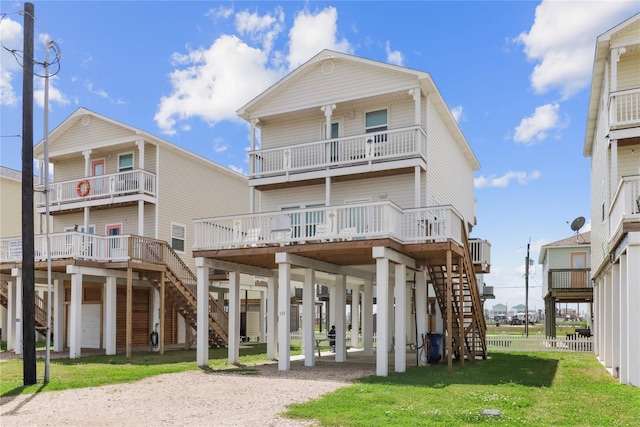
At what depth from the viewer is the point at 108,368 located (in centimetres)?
1836

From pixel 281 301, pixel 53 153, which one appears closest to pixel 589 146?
pixel 281 301

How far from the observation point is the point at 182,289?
25.4 metres

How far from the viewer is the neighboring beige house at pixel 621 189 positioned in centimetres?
1314

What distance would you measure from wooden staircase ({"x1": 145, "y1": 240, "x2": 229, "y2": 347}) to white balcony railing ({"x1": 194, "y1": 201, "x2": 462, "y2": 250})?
21.4 ft

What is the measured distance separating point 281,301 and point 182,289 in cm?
904

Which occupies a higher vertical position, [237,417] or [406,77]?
[406,77]

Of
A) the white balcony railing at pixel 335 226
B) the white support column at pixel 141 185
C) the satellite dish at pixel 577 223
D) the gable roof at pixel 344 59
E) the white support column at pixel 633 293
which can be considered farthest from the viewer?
the satellite dish at pixel 577 223

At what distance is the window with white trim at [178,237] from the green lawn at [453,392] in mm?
9214

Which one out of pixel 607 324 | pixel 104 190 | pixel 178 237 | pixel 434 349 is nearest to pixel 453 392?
pixel 434 349

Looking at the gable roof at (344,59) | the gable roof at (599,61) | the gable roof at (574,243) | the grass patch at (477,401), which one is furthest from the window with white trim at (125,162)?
the gable roof at (574,243)

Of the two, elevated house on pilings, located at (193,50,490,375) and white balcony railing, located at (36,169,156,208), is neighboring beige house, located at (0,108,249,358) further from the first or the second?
elevated house on pilings, located at (193,50,490,375)

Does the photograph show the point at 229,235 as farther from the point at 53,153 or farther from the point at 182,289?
the point at 53,153

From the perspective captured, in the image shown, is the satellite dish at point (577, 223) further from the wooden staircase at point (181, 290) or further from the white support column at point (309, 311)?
the white support column at point (309, 311)

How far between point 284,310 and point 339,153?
20.0 feet
